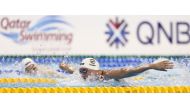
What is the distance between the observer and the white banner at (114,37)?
3.85 meters

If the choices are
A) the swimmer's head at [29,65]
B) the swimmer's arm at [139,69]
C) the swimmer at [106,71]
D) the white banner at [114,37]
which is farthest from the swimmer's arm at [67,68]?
the swimmer's arm at [139,69]

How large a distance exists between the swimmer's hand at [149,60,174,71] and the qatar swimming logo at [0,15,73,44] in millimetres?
805

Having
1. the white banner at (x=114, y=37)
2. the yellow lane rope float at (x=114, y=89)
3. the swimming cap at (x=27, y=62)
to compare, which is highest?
the white banner at (x=114, y=37)

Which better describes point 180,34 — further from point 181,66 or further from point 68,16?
point 68,16

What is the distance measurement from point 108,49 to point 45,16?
666 mm

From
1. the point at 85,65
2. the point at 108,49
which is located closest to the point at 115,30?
the point at 108,49

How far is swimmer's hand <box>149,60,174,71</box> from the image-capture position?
12.6 ft

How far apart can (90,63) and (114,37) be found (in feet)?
1.08

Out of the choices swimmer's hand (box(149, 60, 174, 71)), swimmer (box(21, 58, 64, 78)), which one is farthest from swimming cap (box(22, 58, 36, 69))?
swimmer's hand (box(149, 60, 174, 71))

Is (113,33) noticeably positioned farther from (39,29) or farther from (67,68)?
(39,29)

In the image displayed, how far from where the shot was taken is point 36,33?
3.89m

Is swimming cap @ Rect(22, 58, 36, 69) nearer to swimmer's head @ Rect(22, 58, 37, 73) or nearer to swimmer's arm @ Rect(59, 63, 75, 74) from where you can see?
swimmer's head @ Rect(22, 58, 37, 73)

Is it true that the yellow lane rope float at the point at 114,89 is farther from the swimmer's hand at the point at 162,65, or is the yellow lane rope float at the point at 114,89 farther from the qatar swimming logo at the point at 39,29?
the qatar swimming logo at the point at 39,29

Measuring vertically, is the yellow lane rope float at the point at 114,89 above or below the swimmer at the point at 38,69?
below
